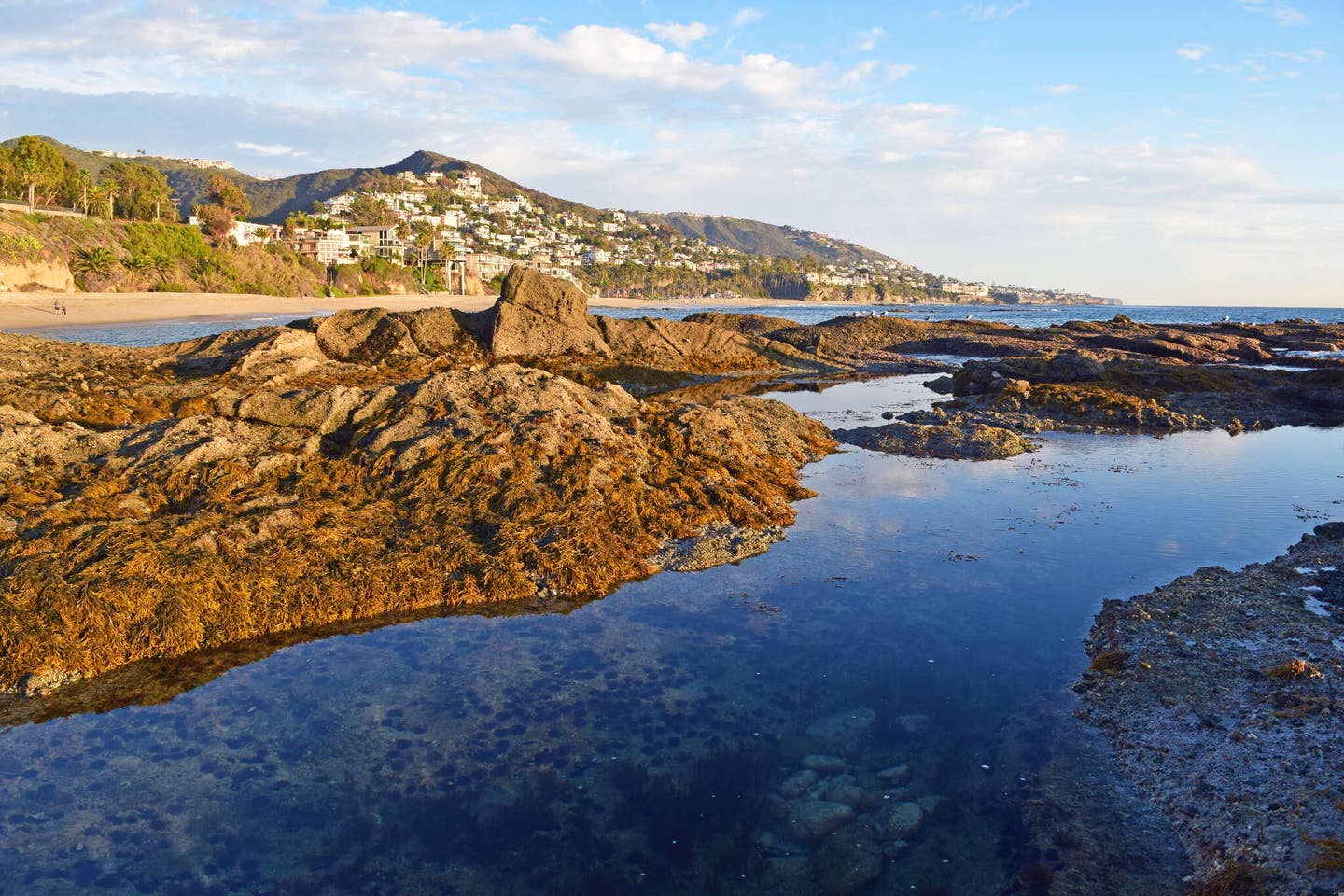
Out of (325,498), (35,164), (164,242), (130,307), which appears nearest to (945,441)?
(325,498)

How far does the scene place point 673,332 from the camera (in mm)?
32031

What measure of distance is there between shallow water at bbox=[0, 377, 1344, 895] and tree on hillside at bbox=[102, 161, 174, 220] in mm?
105249

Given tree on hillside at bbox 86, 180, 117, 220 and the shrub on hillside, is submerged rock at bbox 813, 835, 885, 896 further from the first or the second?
tree on hillside at bbox 86, 180, 117, 220

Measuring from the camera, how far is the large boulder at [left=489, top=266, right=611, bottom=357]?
1056 inches

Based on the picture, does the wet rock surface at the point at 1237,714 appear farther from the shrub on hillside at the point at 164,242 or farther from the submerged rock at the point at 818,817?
the shrub on hillside at the point at 164,242

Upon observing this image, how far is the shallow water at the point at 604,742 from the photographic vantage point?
480cm

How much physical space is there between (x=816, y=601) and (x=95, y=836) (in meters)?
6.74

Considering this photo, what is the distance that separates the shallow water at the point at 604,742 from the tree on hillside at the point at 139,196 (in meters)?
105

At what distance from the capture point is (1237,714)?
250 inches

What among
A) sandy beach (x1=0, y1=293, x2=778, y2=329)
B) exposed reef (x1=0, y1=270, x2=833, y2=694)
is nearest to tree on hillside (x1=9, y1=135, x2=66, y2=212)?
sandy beach (x1=0, y1=293, x2=778, y2=329)

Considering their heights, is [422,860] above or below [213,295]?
below

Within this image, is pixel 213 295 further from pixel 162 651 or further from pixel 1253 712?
pixel 1253 712

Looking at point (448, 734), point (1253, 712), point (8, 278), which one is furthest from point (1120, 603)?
point (8, 278)

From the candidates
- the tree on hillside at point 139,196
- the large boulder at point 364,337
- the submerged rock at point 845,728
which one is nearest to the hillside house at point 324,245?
the tree on hillside at point 139,196
